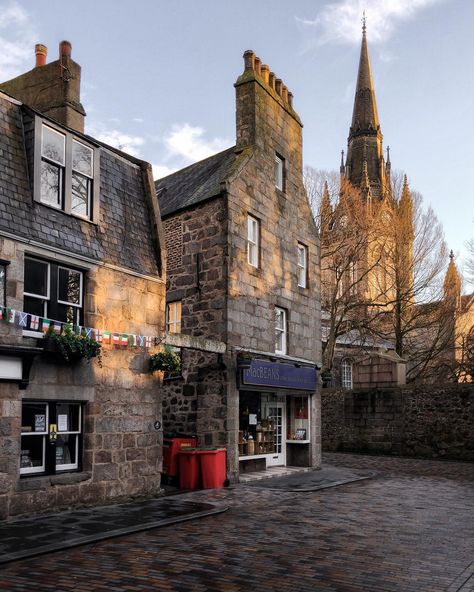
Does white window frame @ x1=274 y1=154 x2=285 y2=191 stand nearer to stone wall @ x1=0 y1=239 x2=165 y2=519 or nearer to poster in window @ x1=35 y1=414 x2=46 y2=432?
stone wall @ x1=0 y1=239 x2=165 y2=519

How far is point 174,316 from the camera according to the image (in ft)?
58.8

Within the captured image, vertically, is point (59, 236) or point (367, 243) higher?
point (367, 243)

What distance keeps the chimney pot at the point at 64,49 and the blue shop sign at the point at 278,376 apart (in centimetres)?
855

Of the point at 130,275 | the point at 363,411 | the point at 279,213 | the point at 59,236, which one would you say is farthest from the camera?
the point at 363,411

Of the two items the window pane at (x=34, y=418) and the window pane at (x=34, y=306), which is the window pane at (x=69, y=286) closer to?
the window pane at (x=34, y=306)

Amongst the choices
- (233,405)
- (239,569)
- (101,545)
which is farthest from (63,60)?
(239,569)

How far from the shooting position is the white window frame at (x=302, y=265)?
20864 mm

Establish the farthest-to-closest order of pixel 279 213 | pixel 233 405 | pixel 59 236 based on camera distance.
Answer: pixel 279 213
pixel 233 405
pixel 59 236

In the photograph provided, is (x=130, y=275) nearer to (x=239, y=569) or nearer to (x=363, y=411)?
(x=239, y=569)

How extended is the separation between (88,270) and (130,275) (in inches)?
47.0

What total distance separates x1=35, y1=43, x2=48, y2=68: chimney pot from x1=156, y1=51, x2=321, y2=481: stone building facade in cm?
513

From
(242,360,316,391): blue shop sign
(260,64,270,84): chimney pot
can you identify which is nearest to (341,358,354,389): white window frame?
(242,360,316,391): blue shop sign

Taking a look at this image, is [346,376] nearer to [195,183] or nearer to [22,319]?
[195,183]

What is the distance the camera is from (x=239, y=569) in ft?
24.4
